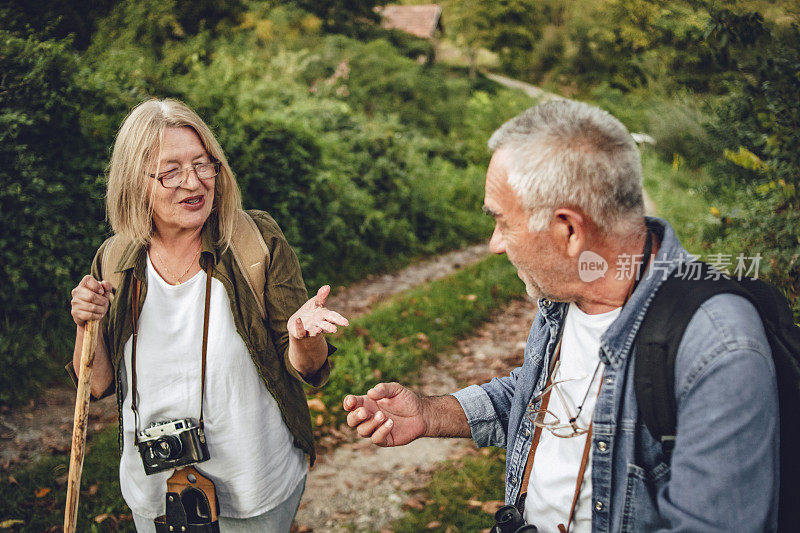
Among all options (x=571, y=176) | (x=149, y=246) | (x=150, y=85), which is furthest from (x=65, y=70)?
(x=571, y=176)

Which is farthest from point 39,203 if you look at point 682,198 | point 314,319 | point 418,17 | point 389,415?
point 418,17

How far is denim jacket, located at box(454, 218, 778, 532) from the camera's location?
1.27 metres

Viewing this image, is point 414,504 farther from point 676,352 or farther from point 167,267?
point 676,352

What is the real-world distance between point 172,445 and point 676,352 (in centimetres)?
181

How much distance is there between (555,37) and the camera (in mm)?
33094

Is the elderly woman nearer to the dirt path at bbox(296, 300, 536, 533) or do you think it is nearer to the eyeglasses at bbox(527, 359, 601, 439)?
the eyeglasses at bbox(527, 359, 601, 439)

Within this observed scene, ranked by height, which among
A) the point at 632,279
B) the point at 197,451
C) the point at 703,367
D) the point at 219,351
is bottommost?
the point at 197,451

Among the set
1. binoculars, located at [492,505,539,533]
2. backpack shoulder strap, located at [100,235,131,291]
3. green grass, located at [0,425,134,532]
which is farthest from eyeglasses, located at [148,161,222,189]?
green grass, located at [0,425,134,532]

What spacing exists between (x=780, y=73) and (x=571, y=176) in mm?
3880

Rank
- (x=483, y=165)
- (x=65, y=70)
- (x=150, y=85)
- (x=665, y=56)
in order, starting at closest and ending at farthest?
(x=65, y=70), (x=150, y=85), (x=483, y=165), (x=665, y=56)

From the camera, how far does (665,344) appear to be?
1.42 metres

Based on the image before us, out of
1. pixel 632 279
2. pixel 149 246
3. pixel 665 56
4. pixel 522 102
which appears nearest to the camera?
pixel 632 279

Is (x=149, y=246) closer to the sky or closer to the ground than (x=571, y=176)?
closer to the ground

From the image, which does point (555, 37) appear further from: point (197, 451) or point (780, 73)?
point (197, 451)
